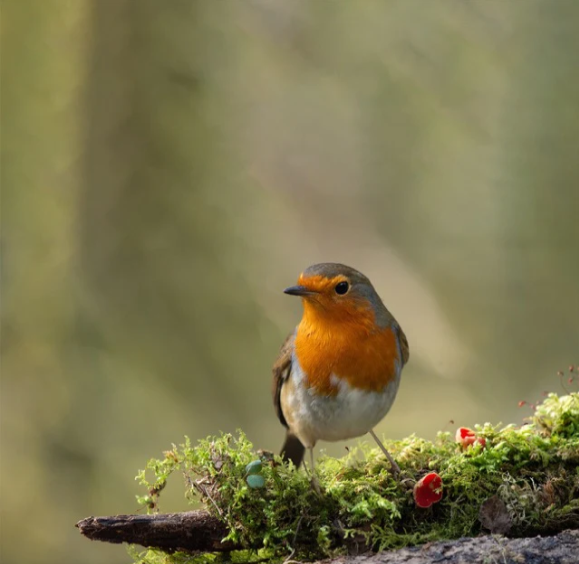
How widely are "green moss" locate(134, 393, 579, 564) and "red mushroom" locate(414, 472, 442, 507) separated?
47 mm

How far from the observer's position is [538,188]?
6191 mm

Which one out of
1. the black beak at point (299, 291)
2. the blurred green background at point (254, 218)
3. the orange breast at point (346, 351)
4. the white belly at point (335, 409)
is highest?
the blurred green background at point (254, 218)

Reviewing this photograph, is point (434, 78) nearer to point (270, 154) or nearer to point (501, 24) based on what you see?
point (501, 24)

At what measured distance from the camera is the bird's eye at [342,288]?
10.0 feet

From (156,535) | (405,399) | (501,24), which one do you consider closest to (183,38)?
(501,24)

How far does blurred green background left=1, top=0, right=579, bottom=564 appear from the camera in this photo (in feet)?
19.7

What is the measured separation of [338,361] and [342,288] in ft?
1.01

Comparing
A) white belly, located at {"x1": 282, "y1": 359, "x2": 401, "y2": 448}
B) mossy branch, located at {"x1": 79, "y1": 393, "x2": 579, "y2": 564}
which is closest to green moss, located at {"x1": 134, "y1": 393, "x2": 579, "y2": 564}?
mossy branch, located at {"x1": 79, "y1": 393, "x2": 579, "y2": 564}

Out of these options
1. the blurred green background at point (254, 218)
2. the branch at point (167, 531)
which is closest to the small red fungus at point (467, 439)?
the branch at point (167, 531)

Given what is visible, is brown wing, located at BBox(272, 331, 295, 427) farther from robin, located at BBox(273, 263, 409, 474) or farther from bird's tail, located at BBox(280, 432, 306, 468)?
bird's tail, located at BBox(280, 432, 306, 468)

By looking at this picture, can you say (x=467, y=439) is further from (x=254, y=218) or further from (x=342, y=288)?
(x=254, y=218)

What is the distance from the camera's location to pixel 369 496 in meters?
2.59

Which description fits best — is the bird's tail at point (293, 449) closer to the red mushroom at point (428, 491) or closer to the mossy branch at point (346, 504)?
the mossy branch at point (346, 504)

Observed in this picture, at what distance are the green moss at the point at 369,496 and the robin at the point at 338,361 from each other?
0.28 m
